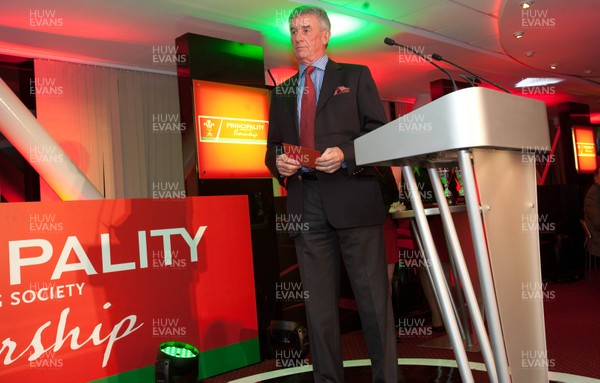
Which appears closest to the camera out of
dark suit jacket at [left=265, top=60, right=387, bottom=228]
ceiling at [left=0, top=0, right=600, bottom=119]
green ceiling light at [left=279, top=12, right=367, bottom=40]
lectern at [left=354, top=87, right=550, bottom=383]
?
lectern at [left=354, top=87, right=550, bottom=383]

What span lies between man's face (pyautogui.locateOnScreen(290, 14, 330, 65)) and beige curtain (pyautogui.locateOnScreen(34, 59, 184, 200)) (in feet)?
15.7

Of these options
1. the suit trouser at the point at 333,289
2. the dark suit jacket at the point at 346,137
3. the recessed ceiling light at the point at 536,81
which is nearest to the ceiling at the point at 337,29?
the recessed ceiling light at the point at 536,81

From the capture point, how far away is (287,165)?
6.19 ft

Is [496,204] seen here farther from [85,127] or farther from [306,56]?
[85,127]

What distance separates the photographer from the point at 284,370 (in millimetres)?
2934

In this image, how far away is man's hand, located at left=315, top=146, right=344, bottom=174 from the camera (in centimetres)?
180

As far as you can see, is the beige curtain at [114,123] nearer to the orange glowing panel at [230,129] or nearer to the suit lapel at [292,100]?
the orange glowing panel at [230,129]

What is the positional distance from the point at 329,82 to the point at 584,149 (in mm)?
9340

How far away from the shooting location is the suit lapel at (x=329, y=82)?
2033 mm

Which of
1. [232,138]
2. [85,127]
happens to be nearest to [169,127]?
[85,127]

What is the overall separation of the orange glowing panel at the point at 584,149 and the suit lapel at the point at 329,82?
29.6 feet

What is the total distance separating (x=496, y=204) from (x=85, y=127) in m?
5.90

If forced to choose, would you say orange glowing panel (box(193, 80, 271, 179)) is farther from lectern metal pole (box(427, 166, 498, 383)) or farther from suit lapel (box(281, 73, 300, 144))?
lectern metal pole (box(427, 166, 498, 383))

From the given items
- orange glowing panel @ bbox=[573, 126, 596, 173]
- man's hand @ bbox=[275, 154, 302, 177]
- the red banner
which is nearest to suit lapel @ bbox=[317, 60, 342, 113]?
man's hand @ bbox=[275, 154, 302, 177]
